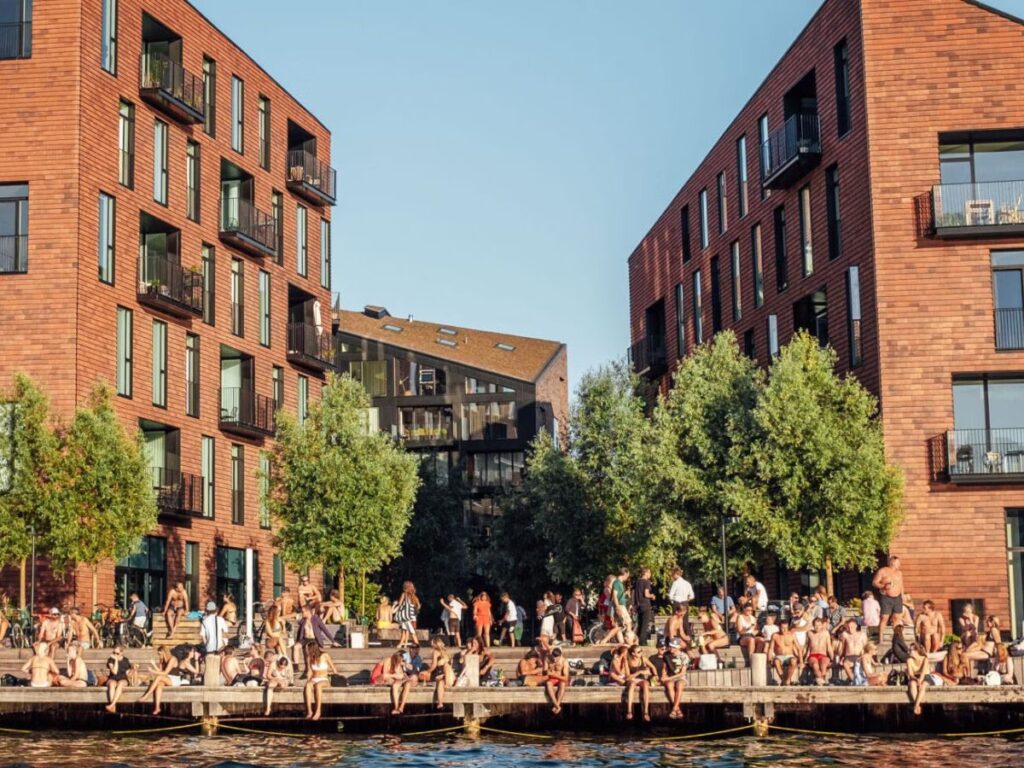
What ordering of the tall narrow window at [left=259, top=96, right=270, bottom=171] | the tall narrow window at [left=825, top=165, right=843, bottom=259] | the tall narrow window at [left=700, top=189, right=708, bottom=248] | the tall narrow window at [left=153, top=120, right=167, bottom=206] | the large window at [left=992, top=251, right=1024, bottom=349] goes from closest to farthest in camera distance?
1. the large window at [left=992, top=251, right=1024, bottom=349]
2. the tall narrow window at [left=825, top=165, right=843, bottom=259]
3. the tall narrow window at [left=153, top=120, right=167, bottom=206]
4. the tall narrow window at [left=259, top=96, right=270, bottom=171]
5. the tall narrow window at [left=700, top=189, right=708, bottom=248]

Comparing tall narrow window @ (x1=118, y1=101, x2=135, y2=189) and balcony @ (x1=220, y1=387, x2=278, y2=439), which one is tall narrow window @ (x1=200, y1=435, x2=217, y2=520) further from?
tall narrow window @ (x1=118, y1=101, x2=135, y2=189)

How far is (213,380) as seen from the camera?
55.7 m

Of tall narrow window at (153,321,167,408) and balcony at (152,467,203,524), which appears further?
tall narrow window at (153,321,167,408)

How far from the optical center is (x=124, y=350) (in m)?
50.2

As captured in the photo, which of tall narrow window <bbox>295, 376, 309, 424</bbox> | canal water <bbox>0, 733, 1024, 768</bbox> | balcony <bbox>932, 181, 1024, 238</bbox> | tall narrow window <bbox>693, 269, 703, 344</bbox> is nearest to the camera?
canal water <bbox>0, 733, 1024, 768</bbox>

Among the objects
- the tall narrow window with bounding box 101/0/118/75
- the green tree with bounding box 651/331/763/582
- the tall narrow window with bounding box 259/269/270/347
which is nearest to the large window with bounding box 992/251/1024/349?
the green tree with bounding box 651/331/763/582

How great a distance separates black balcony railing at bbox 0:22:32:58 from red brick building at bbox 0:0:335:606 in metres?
0.06

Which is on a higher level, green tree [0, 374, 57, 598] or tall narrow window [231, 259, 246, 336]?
tall narrow window [231, 259, 246, 336]

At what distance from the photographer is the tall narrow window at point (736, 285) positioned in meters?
60.0

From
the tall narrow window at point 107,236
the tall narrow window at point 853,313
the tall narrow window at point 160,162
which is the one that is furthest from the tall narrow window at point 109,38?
the tall narrow window at point 853,313

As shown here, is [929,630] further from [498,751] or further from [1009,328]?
[1009,328]

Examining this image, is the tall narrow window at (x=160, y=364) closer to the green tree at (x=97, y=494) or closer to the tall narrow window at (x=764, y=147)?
the green tree at (x=97, y=494)

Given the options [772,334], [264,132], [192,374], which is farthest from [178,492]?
[772,334]

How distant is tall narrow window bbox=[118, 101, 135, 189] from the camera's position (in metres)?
50.5
